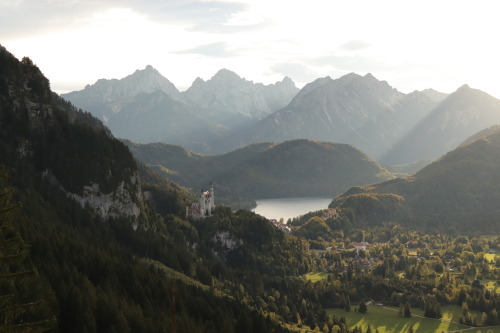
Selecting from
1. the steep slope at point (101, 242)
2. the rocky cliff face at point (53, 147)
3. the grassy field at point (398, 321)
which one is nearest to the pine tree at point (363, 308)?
the grassy field at point (398, 321)

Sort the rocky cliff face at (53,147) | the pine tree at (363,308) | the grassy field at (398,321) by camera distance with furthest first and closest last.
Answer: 1. the pine tree at (363,308)
2. the rocky cliff face at (53,147)
3. the grassy field at (398,321)

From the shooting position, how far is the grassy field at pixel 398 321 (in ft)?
427

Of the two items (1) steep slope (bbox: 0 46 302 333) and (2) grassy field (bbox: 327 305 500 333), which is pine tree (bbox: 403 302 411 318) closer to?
(2) grassy field (bbox: 327 305 500 333)

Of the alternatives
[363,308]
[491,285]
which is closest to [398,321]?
[363,308]

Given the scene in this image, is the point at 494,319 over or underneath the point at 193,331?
underneath

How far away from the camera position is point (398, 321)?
137 m

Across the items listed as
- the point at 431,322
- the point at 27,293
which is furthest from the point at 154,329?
the point at 431,322

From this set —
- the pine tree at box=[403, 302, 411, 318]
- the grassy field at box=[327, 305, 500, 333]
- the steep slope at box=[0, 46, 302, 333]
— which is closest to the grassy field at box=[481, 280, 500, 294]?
the grassy field at box=[327, 305, 500, 333]

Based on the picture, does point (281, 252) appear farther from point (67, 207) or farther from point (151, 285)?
point (151, 285)

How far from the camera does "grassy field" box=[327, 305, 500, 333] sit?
13012cm

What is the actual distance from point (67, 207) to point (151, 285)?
5509cm

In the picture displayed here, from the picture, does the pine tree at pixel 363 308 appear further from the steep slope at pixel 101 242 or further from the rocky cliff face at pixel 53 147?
the rocky cliff face at pixel 53 147

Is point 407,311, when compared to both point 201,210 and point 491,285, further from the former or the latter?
point 201,210

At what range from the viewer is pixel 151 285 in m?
92.0
